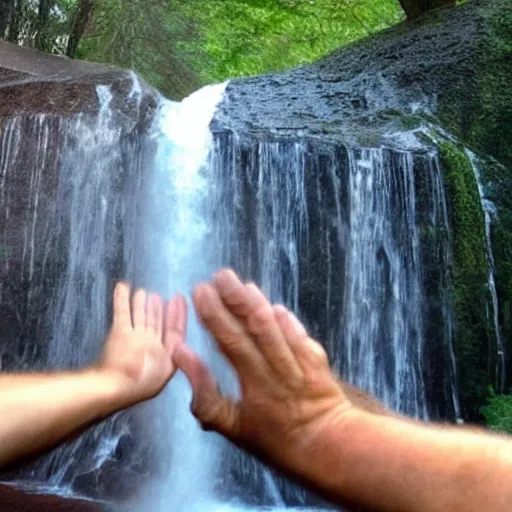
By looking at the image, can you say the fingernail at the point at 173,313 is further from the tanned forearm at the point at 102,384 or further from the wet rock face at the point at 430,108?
the wet rock face at the point at 430,108

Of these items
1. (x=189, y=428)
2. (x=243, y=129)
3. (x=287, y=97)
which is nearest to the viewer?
(x=189, y=428)

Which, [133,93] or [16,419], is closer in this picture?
[16,419]

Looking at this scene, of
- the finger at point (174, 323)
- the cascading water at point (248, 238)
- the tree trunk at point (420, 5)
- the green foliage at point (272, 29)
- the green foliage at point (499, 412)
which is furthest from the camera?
the green foliage at point (272, 29)

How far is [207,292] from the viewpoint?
138cm

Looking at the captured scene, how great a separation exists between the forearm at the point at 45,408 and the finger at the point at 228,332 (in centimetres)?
19

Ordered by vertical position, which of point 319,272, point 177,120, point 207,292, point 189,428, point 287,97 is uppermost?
point 287,97

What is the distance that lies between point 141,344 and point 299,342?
31 centimetres

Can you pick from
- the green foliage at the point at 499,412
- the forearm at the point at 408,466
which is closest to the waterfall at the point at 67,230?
the green foliage at the point at 499,412

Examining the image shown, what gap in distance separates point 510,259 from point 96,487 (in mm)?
3026

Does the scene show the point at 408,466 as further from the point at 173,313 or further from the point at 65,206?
the point at 65,206

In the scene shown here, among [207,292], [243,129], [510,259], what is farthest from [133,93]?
[207,292]

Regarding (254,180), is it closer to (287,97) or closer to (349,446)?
(287,97)

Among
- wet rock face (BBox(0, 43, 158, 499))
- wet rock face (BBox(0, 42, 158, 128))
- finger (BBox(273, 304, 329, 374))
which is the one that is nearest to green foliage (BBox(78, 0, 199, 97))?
wet rock face (BBox(0, 42, 158, 128))

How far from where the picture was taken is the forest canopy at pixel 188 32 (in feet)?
29.5
